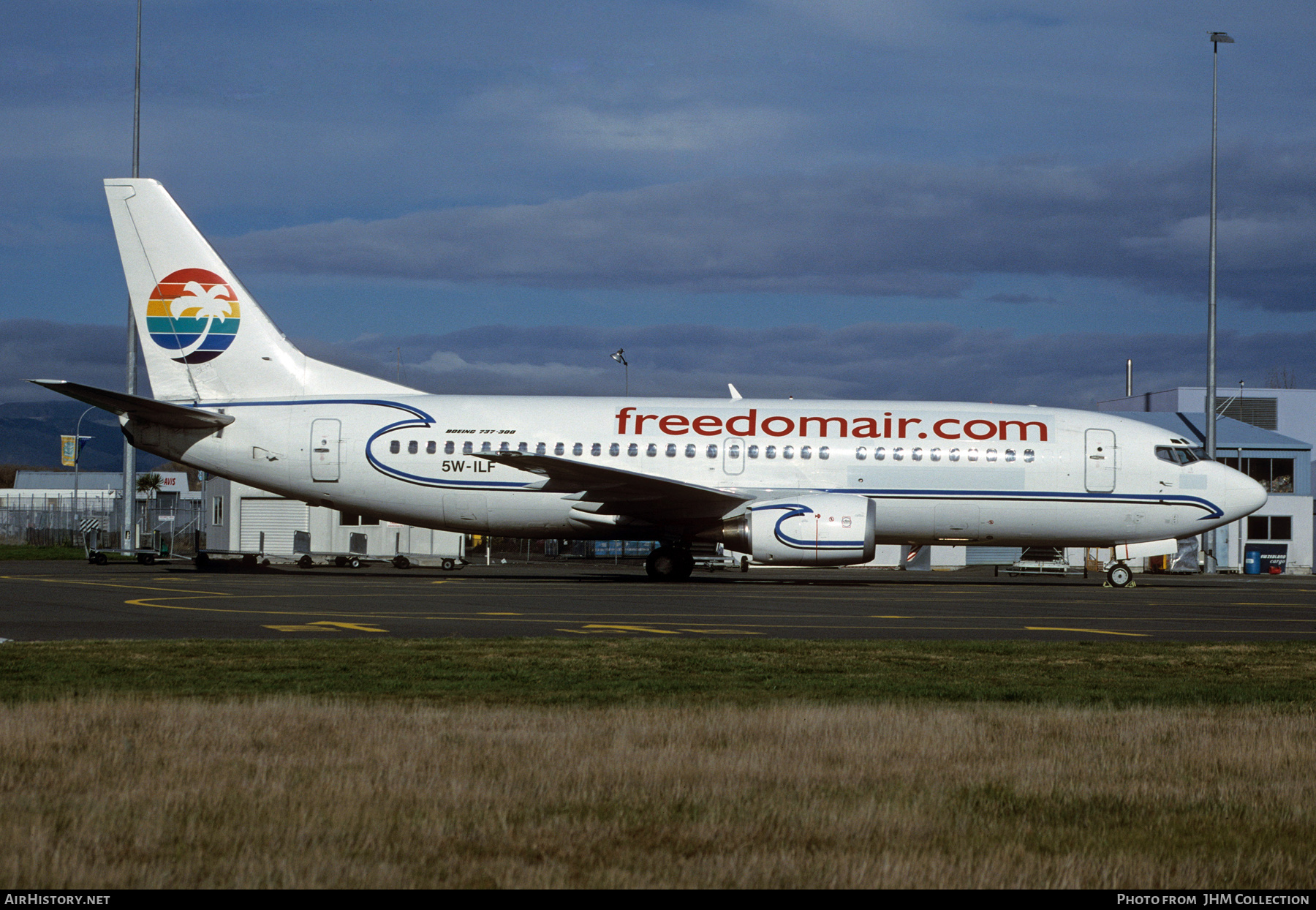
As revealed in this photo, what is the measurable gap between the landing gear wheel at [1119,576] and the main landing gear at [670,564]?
9.86 metres

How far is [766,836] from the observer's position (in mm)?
5266

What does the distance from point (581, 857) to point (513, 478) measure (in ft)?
77.9

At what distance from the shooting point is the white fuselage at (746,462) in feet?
92.4

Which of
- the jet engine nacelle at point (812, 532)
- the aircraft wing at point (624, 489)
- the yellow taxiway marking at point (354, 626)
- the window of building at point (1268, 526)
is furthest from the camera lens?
the window of building at point (1268, 526)

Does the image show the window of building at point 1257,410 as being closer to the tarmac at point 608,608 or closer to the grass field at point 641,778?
the tarmac at point 608,608

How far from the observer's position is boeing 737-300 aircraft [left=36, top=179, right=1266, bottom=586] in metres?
28.1

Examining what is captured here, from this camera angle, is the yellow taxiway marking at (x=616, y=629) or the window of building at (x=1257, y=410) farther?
the window of building at (x=1257, y=410)

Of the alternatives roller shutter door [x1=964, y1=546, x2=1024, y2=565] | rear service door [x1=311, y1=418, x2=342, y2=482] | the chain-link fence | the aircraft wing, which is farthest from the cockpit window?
the chain-link fence

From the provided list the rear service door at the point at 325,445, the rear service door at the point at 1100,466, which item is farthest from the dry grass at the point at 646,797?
the rear service door at the point at 325,445

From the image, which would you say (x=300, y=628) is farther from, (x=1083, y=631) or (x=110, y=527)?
(x=110, y=527)

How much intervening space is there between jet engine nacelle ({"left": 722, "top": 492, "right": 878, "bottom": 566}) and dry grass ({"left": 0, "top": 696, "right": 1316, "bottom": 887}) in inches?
689

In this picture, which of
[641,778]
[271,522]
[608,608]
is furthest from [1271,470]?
[641,778]

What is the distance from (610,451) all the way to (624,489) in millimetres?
1502

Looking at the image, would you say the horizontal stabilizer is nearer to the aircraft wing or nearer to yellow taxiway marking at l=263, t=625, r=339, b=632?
the aircraft wing
